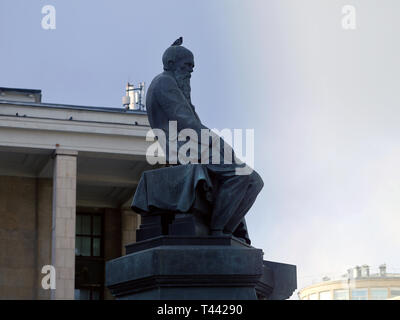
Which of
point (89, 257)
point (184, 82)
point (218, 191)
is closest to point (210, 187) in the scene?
point (218, 191)

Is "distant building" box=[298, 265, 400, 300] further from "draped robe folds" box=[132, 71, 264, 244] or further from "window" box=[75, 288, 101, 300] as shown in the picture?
"draped robe folds" box=[132, 71, 264, 244]

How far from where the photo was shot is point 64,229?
4491 centimetres

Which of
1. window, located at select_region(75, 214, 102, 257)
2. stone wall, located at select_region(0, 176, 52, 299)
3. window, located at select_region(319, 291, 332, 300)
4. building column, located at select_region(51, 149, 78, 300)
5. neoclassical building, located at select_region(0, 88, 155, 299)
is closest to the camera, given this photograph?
building column, located at select_region(51, 149, 78, 300)

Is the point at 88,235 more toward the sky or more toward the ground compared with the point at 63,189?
more toward the ground

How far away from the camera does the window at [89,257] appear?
5278 cm

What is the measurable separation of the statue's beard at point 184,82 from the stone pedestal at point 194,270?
1812 millimetres

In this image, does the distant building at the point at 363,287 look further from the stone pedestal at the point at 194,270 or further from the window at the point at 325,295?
the stone pedestal at the point at 194,270

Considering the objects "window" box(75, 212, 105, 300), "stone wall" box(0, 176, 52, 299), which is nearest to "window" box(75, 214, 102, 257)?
"window" box(75, 212, 105, 300)

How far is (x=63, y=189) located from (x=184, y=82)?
35.0 metres

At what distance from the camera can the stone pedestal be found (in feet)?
31.9

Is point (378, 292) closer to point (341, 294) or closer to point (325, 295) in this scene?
point (341, 294)

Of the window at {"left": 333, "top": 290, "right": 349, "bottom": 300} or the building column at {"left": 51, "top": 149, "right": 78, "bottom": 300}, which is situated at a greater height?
the window at {"left": 333, "top": 290, "right": 349, "bottom": 300}

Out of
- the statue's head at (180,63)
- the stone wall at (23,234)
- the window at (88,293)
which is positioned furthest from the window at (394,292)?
the statue's head at (180,63)

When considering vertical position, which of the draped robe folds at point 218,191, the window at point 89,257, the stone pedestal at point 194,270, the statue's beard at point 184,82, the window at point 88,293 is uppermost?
the window at point 89,257
